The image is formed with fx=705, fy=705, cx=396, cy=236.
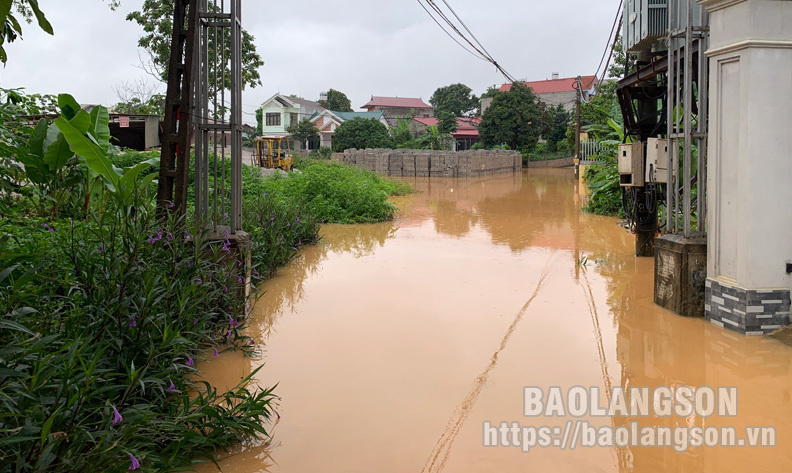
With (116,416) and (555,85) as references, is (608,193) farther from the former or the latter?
(555,85)

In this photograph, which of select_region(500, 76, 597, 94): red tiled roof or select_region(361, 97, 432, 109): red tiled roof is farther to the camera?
select_region(361, 97, 432, 109): red tiled roof

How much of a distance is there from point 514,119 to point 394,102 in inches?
1334

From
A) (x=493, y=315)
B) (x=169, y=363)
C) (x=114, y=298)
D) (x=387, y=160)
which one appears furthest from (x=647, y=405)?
(x=387, y=160)

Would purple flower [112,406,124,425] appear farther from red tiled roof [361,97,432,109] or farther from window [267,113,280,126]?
red tiled roof [361,97,432,109]

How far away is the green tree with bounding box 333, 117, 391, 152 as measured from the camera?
50.9 meters

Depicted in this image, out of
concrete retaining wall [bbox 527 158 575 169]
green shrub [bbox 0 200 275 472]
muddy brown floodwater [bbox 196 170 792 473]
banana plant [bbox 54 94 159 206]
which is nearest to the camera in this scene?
green shrub [bbox 0 200 275 472]

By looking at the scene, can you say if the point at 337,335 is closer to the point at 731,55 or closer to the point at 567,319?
the point at 567,319

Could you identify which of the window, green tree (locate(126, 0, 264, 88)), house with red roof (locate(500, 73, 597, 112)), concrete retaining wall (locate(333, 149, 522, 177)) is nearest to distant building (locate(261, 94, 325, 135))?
the window

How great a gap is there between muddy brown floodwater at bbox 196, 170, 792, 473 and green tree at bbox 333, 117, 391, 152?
39634 mm

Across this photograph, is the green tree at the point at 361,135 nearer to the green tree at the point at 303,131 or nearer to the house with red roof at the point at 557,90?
the green tree at the point at 303,131

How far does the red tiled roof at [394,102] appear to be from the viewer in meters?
83.6

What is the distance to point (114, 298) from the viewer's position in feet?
14.8

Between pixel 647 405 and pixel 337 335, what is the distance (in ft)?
9.97

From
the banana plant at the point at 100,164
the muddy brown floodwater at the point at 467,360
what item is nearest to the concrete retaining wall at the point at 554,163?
the muddy brown floodwater at the point at 467,360
